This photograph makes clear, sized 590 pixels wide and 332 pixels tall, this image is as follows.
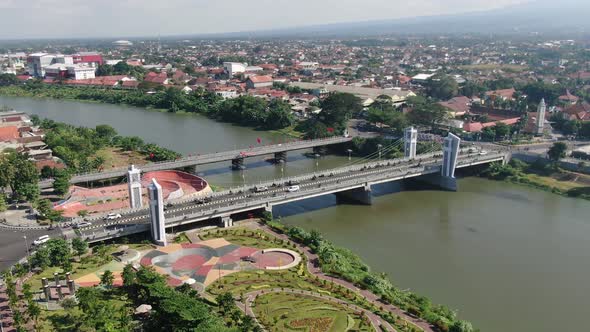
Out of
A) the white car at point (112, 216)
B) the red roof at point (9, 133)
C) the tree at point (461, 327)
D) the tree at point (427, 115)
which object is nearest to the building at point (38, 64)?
the red roof at point (9, 133)

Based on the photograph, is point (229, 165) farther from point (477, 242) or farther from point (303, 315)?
point (303, 315)

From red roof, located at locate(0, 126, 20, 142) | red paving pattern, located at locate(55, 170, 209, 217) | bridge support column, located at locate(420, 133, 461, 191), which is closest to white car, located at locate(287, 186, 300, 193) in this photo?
red paving pattern, located at locate(55, 170, 209, 217)

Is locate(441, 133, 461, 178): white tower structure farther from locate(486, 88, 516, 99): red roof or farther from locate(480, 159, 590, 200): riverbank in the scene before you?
locate(486, 88, 516, 99): red roof

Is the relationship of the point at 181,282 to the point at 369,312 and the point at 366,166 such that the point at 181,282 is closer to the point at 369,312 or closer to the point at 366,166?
the point at 369,312

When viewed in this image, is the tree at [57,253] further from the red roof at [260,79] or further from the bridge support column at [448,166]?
the red roof at [260,79]

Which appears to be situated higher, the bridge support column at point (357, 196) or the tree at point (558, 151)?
the tree at point (558, 151)

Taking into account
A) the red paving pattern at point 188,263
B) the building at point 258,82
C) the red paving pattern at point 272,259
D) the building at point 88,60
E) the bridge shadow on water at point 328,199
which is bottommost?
the bridge shadow on water at point 328,199

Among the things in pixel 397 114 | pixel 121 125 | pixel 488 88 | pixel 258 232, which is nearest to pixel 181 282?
pixel 258 232
